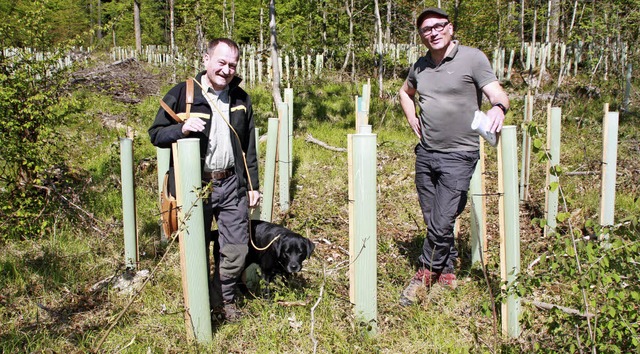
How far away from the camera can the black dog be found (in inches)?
141

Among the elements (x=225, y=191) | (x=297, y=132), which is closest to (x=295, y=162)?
(x=297, y=132)

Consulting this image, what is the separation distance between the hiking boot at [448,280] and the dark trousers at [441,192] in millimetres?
68

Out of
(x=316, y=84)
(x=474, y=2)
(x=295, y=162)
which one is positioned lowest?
(x=295, y=162)

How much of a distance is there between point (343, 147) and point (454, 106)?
15.8ft

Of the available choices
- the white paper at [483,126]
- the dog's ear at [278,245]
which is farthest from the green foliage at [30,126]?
the white paper at [483,126]

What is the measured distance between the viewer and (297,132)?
9.17 metres

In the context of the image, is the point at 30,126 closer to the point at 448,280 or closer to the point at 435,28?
the point at 435,28

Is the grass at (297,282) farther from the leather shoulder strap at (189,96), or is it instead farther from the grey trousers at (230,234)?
the leather shoulder strap at (189,96)

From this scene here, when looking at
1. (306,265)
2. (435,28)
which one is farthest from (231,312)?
(435,28)

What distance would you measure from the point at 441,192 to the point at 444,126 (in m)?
0.48

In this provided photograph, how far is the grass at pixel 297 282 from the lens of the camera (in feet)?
10.0

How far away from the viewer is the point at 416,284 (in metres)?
3.64

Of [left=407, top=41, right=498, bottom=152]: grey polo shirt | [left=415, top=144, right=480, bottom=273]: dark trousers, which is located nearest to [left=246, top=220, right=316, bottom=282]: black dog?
[left=415, top=144, right=480, bottom=273]: dark trousers

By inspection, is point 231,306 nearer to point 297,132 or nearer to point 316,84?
point 297,132
